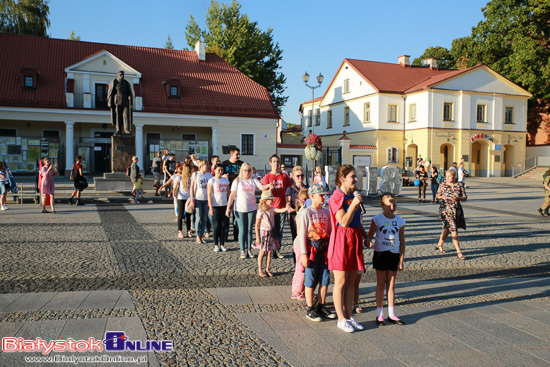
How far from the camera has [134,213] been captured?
1465cm

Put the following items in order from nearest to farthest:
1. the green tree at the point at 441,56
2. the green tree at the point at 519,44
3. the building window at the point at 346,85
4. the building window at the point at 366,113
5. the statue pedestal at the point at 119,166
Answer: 1. the statue pedestal at the point at 119,166
2. the green tree at the point at 519,44
3. the building window at the point at 366,113
4. the building window at the point at 346,85
5. the green tree at the point at 441,56

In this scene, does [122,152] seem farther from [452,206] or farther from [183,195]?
[452,206]

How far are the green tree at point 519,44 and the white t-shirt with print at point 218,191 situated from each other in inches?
1526

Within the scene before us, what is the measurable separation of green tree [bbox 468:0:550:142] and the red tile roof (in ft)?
75.8

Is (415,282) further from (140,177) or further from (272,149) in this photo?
(272,149)

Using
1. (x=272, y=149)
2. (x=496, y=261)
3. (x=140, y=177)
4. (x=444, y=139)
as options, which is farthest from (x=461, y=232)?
(x=444, y=139)

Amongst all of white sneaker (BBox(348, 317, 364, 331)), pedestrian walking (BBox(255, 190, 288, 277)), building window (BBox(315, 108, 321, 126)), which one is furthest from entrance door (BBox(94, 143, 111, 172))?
white sneaker (BBox(348, 317, 364, 331))

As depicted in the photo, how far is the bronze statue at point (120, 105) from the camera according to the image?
1877cm

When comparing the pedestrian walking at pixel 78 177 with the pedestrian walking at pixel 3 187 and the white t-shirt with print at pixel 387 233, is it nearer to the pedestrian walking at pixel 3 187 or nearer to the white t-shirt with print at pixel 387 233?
the pedestrian walking at pixel 3 187

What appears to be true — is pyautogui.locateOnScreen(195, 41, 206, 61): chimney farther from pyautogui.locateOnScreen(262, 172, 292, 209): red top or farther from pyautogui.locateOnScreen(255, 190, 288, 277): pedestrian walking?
pyautogui.locateOnScreen(255, 190, 288, 277): pedestrian walking

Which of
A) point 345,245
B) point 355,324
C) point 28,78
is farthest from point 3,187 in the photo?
point 28,78

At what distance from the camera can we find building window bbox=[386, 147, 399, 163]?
135 ft

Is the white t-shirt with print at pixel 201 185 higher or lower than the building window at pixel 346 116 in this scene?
lower

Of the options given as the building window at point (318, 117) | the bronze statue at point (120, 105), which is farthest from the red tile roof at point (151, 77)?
the building window at point (318, 117)
